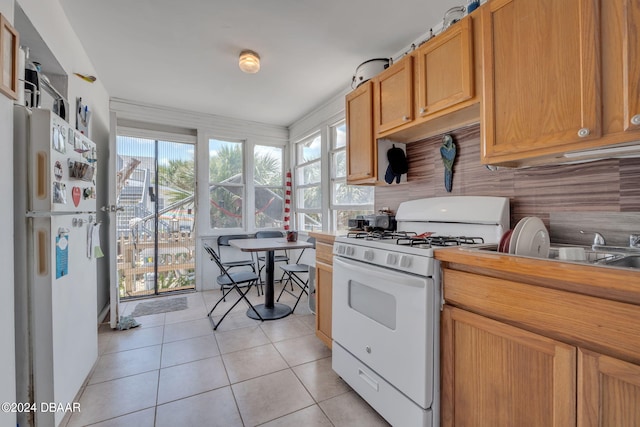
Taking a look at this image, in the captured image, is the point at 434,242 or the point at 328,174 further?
the point at 328,174

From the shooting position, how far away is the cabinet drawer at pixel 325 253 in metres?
2.09

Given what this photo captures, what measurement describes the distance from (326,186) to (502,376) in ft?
8.98

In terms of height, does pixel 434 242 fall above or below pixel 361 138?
below

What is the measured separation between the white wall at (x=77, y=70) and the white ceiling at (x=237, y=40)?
10 centimetres

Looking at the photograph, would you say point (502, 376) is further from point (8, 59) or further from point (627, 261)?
point (8, 59)

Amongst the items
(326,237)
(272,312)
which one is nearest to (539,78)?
A: (326,237)

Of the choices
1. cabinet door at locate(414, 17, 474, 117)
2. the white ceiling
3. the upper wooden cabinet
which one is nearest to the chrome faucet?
the upper wooden cabinet

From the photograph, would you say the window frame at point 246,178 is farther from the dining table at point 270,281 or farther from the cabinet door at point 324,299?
the cabinet door at point 324,299

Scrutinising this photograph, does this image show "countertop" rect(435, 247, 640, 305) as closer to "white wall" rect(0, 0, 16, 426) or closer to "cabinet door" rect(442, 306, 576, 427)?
"cabinet door" rect(442, 306, 576, 427)

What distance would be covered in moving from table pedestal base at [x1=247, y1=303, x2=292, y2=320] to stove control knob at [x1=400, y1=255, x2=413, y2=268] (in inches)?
75.1

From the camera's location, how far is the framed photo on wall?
107 centimetres

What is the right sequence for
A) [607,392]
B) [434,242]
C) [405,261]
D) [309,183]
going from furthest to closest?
1. [309,183]
2. [434,242]
3. [405,261]
4. [607,392]

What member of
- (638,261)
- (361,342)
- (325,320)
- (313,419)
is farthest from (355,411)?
(638,261)

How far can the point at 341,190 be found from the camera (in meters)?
3.40
